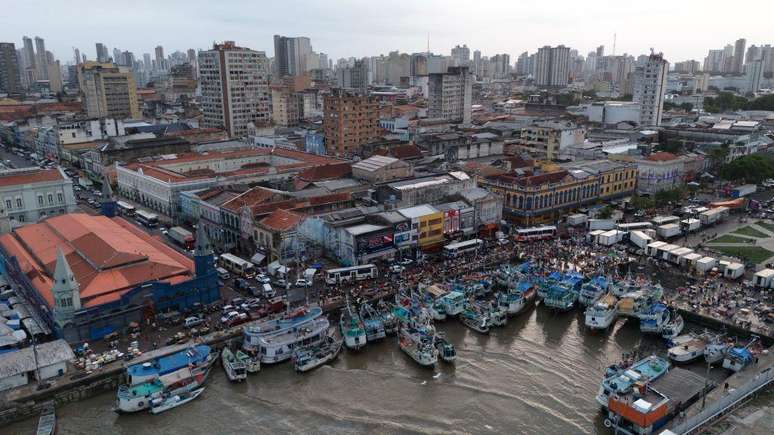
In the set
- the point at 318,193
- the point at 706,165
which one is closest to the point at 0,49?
the point at 318,193

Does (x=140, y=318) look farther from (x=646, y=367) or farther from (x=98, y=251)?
(x=646, y=367)

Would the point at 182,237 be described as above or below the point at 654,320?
above

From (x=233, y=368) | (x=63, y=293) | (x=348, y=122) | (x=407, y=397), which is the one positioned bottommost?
(x=407, y=397)

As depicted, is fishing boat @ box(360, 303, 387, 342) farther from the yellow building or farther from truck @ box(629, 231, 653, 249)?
truck @ box(629, 231, 653, 249)

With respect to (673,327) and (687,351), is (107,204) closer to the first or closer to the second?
(673,327)

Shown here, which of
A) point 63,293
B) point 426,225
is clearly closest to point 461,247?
point 426,225

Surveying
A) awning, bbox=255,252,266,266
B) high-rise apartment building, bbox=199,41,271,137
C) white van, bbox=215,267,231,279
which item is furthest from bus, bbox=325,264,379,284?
Answer: high-rise apartment building, bbox=199,41,271,137
